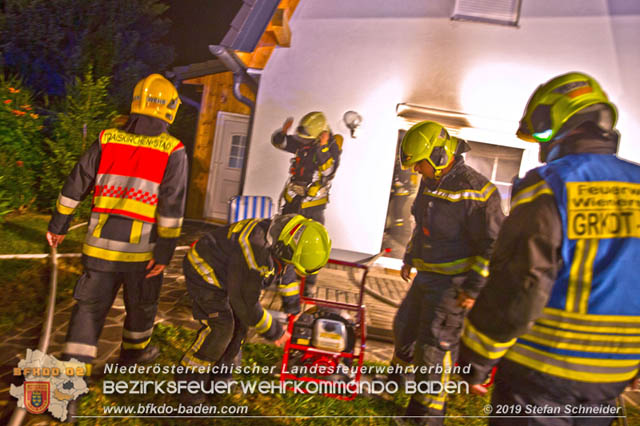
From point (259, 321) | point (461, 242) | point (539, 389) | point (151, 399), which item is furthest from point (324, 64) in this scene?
point (539, 389)

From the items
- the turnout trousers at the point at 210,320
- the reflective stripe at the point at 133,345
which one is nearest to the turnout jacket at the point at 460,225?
the turnout trousers at the point at 210,320

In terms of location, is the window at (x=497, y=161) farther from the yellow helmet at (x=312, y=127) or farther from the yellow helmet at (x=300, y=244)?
the yellow helmet at (x=300, y=244)

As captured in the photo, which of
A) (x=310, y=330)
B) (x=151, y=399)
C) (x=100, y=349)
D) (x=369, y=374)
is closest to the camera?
(x=151, y=399)

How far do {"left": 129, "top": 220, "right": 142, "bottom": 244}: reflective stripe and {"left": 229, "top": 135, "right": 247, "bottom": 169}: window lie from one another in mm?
6279

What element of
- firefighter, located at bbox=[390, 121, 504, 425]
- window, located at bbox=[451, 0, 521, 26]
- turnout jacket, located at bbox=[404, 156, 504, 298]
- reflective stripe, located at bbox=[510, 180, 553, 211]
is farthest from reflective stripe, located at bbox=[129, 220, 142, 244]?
window, located at bbox=[451, 0, 521, 26]

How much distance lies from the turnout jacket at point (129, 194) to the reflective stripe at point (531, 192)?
224 cm

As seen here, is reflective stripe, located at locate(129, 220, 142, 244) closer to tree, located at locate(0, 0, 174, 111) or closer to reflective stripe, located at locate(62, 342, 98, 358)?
reflective stripe, located at locate(62, 342, 98, 358)

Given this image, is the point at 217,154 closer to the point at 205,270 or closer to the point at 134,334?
the point at 134,334

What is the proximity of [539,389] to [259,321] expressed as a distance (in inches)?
68.4

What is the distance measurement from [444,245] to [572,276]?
4.77 ft

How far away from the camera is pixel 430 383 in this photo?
266 cm

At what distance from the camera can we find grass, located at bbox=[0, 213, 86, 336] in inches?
142

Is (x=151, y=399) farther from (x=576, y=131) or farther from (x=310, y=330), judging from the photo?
(x=576, y=131)

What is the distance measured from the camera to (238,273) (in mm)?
2422
